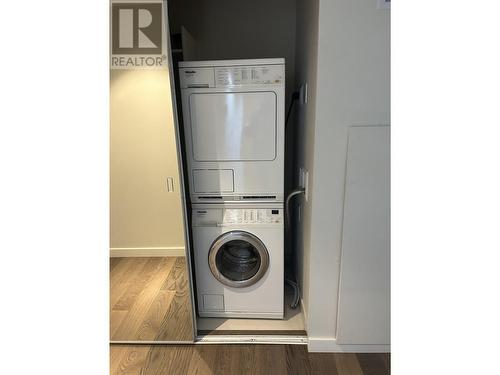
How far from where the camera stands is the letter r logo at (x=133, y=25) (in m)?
1.62

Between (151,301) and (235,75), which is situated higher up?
(235,75)

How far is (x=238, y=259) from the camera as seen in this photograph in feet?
7.34

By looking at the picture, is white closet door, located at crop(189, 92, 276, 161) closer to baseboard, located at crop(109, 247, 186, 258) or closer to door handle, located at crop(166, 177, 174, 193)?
door handle, located at crop(166, 177, 174, 193)

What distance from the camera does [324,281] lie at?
1772 millimetres

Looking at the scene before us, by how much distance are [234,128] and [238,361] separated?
151 cm

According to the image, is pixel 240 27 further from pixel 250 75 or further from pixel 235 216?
pixel 235 216

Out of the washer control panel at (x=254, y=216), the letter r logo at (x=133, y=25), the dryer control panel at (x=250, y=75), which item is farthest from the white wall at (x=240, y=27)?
the washer control panel at (x=254, y=216)

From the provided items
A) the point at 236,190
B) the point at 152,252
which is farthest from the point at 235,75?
the point at 152,252

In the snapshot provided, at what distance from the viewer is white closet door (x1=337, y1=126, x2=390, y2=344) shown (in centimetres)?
159

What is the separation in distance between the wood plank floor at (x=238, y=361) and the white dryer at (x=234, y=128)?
1.00 metres
